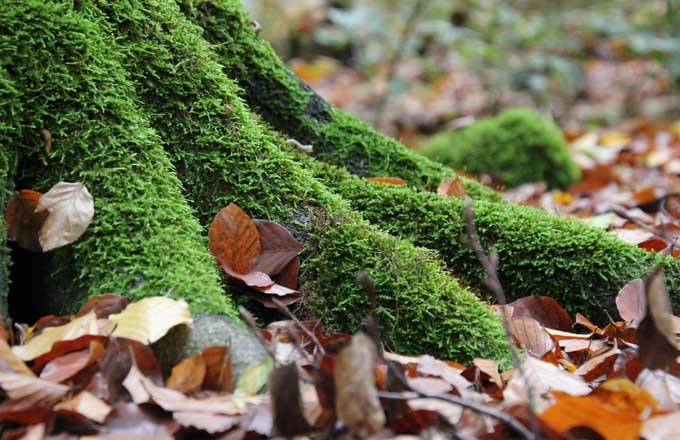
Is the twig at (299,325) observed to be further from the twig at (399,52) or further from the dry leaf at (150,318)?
the twig at (399,52)

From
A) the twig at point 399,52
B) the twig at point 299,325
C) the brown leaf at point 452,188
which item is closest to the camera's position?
the twig at point 299,325

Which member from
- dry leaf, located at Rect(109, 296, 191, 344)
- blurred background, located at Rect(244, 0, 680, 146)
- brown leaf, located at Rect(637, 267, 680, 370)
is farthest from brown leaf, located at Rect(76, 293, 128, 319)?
blurred background, located at Rect(244, 0, 680, 146)

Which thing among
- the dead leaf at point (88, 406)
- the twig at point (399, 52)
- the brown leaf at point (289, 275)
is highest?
the twig at point (399, 52)

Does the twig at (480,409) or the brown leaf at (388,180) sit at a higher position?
the brown leaf at (388,180)

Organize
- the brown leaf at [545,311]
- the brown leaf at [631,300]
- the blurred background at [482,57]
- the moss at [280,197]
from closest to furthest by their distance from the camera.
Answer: the moss at [280,197] → the brown leaf at [631,300] → the brown leaf at [545,311] → the blurred background at [482,57]

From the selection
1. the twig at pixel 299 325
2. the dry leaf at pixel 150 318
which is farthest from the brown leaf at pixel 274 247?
A: the dry leaf at pixel 150 318

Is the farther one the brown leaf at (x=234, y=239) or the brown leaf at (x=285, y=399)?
the brown leaf at (x=234, y=239)

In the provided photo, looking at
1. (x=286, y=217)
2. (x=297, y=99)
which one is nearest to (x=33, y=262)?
(x=286, y=217)
